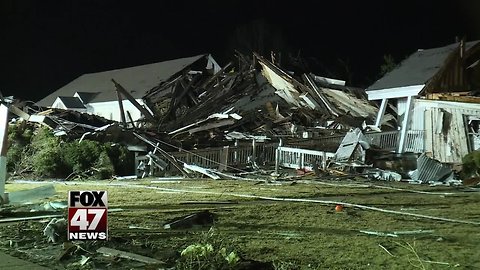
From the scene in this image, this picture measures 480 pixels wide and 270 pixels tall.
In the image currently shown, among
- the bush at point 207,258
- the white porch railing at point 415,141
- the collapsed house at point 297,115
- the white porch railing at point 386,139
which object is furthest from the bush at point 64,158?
the bush at point 207,258

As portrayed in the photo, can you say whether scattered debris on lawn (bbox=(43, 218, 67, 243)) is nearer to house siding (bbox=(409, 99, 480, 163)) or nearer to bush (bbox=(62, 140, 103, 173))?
bush (bbox=(62, 140, 103, 173))

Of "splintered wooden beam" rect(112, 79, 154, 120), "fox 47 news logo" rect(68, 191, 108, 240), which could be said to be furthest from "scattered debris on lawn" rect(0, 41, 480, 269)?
"fox 47 news logo" rect(68, 191, 108, 240)

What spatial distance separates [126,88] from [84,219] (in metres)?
34.7

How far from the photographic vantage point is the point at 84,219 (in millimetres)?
6277

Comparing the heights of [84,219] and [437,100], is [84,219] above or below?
below

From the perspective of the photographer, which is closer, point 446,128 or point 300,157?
point 446,128

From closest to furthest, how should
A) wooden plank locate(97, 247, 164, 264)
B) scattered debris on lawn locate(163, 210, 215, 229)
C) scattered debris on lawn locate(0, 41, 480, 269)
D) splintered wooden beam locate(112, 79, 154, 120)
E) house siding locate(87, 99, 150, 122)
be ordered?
1. wooden plank locate(97, 247, 164, 264)
2. scattered debris on lawn locate(0, 41, 480, 269)
3. scattered debris on lawn locate(163, 210, 215, 229)
4. splintered wooden beam locate(112, 79, 154, 120)
5. house siding locate(87, 99, 150, 122)

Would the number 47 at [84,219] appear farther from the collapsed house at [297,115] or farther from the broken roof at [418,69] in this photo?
the broken roof at [418,69]

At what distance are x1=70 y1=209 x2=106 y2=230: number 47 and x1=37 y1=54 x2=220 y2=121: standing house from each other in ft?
98.8

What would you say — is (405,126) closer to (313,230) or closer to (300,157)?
(300,157)

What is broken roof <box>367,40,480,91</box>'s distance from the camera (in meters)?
26.9

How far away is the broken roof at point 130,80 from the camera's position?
39091mm

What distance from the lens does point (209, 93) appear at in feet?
115

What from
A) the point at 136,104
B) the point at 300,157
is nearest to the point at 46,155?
the point at 300,157
